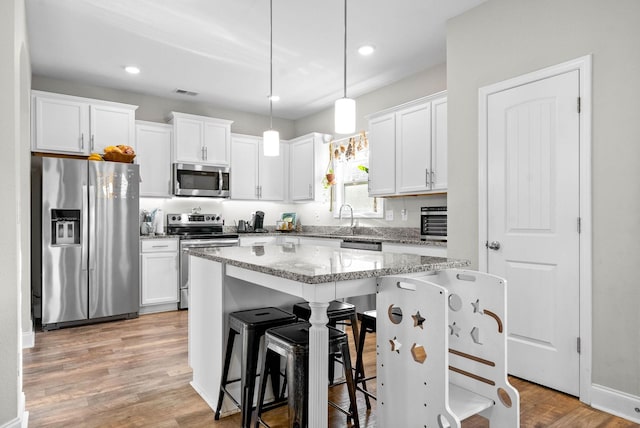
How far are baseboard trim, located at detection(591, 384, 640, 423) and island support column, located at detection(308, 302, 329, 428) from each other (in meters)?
1.79

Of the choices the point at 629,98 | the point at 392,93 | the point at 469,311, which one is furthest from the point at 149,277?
the point at 629,98

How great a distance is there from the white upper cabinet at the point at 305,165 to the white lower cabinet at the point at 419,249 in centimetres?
195

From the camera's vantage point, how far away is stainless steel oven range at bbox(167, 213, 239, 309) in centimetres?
487

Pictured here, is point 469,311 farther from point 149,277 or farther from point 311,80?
point 149,277

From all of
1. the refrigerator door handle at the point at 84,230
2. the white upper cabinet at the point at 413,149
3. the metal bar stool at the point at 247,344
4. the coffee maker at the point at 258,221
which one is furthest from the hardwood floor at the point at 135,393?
the coffee maker at the point at 258,221

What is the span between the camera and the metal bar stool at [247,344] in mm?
2072

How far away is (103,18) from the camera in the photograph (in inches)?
128

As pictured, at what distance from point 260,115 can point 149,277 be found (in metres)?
2.95

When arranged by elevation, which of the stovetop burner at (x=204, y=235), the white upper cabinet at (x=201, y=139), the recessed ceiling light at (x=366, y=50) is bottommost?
the stovetop burner at (x=204, y=235)

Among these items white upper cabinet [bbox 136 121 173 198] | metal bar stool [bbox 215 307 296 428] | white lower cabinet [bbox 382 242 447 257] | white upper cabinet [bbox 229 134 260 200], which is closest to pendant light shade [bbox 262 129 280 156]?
metal bar stool [bbox 215 307 296 428]

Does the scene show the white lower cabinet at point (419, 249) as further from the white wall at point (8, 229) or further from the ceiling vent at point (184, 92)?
the ceiling vent at point (184, 92)

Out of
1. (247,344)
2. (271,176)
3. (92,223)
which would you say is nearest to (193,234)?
(92,223)

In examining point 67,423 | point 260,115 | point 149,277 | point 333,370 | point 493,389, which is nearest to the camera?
point 493,389

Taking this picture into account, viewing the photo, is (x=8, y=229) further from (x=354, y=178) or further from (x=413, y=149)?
(x=354, y=178)
